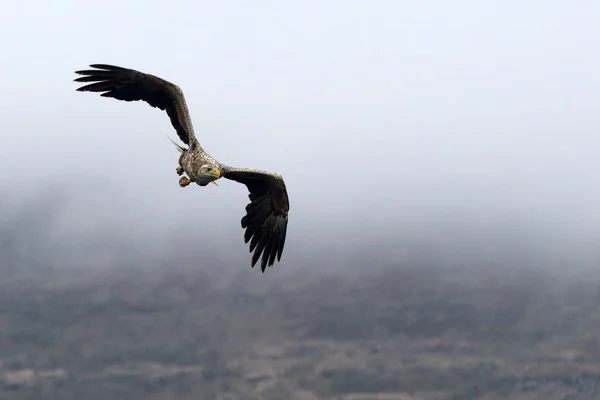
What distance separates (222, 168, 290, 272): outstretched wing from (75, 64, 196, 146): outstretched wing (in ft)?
13.4

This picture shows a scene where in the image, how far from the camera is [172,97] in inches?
1342

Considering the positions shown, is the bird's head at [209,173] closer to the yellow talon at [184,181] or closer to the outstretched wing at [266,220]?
the yellow talon at [184,181]

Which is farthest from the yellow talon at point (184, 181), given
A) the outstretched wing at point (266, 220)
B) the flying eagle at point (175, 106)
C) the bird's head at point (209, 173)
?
the outstretched wing at point (266, 220)

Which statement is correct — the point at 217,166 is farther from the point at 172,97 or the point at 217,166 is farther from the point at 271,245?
the point at 271,245

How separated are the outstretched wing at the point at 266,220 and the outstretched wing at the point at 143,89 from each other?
4080 millimetres

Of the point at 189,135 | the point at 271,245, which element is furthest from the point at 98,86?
the point at 271,245

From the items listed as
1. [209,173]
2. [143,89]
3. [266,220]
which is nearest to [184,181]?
[209,173]

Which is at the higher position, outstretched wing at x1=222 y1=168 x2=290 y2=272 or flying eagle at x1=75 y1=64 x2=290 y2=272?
flying eagle at x1=75 y1=64 x2=290 y2=272

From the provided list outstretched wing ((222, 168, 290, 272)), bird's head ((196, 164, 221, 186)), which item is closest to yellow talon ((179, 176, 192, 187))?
bird's head ((196, 164, 221, 186))

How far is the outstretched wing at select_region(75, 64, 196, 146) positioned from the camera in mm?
33406

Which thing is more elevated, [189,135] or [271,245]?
[189,135]

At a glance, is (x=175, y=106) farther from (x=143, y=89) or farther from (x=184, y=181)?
(x=184, y=181)

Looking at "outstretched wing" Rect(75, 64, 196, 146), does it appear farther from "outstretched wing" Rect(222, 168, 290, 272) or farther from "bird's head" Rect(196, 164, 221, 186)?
"outstretched wing" Rect(222, 168, 290, 272)

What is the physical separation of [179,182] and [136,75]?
3.85 m
